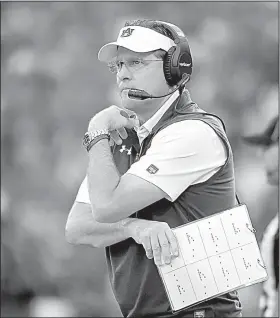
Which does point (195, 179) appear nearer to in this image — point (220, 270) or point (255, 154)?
point (220, 270)

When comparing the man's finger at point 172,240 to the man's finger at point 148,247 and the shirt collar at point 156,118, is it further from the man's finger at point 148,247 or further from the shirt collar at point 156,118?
the shirt collar at point 156,118

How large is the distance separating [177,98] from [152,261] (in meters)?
0.44

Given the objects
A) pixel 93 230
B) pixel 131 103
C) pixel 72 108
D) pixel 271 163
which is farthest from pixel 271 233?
pixel 131 103

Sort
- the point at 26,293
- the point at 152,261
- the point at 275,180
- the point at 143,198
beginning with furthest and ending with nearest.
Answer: the point at 26,293
the point at 275,180
the point at 152,261
the point at 143,198

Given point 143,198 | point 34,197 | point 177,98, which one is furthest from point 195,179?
point 34,197

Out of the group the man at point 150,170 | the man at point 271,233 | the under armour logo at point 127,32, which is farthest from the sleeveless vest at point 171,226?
the man at point 271,233

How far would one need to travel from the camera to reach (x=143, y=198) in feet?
5.37

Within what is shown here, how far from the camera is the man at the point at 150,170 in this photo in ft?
5.43

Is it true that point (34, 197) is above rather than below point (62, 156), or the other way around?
below

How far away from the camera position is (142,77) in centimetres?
179

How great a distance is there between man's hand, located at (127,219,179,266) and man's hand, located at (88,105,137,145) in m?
0.30

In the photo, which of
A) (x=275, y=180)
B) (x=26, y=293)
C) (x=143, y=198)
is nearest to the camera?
(x=143, y=198)

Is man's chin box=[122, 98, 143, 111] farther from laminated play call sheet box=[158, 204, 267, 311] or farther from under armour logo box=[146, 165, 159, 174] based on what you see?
laminated play call sheet box=[158, 204, 267, 311]

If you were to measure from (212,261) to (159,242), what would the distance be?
0.15m
